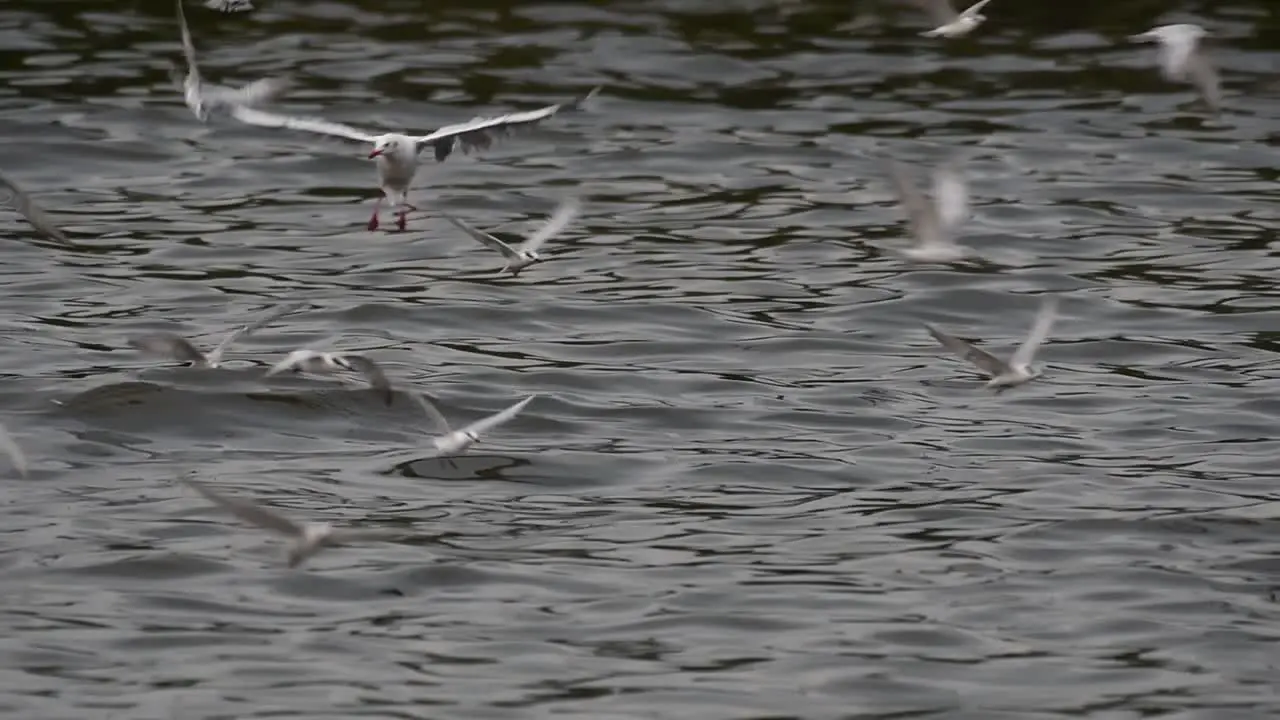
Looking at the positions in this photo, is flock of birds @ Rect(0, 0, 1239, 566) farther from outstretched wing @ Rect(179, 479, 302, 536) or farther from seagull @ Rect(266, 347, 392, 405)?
outstretched wing @ Rect(179, 479, 302, 536)

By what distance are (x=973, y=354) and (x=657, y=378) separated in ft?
7.33

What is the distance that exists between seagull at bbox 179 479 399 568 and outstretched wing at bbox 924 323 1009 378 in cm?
291

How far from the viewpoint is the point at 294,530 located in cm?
944

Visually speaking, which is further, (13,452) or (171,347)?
(171,347)

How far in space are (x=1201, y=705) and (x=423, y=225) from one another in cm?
930

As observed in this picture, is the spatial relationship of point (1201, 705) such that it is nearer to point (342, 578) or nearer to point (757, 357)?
point (342, 578)

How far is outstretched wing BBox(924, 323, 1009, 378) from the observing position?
442 inches

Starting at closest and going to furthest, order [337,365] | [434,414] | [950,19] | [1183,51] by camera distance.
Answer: [434,414] → [337,365] → [1183,51] → [950,19]

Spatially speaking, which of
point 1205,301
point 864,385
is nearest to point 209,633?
point 864,385

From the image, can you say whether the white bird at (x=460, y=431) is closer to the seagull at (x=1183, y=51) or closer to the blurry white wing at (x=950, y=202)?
the blurry white wing at (x=950, y=202)

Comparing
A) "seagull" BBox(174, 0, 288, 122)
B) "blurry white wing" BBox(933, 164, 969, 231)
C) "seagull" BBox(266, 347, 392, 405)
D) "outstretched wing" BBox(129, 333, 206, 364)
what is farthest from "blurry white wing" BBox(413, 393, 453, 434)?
"blurry white wing" BBox(933, 164, 969, 231)

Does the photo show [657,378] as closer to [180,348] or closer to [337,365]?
[337,365]

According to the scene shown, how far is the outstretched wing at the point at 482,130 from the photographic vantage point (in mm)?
12383

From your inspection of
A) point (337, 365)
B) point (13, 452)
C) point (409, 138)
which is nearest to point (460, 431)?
point (337, 365)
